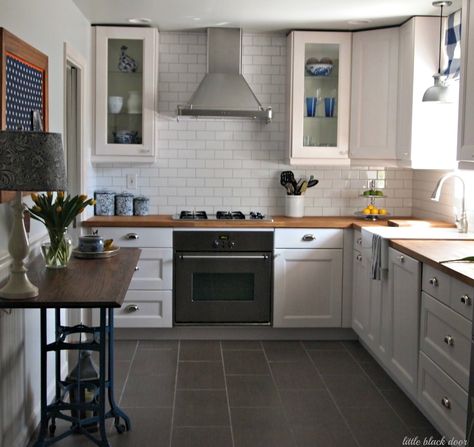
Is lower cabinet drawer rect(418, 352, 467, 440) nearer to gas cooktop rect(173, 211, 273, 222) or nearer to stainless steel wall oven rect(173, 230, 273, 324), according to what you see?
stainless steel wall oven rect(173, 230, 273, 324)

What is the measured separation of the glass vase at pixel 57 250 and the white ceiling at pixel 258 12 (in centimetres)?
208

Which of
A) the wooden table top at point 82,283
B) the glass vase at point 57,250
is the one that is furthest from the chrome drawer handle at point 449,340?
the glass vase at point 57,250

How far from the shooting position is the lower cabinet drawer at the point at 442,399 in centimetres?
326

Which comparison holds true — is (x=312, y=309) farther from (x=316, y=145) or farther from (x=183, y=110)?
(x=183, y=110)

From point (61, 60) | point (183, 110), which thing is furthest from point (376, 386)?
point (61, 60)

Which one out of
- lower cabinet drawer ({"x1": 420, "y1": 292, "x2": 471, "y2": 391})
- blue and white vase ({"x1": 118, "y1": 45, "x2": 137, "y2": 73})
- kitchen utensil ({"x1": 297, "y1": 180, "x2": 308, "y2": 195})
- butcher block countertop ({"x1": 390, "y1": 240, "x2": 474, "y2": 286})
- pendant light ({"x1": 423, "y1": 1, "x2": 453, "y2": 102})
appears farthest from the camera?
kitchen utensil ({"x1": 297, "y1": 180, "x2": 308, "y2": 195})

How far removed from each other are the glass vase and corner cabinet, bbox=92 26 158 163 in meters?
2.29

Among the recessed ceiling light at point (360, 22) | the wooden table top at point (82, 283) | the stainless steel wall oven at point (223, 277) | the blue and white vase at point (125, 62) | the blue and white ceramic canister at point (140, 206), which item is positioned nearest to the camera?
the wooden table top at point (82, 283)

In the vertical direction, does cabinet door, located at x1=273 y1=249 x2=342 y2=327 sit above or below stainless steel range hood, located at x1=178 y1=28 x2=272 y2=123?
below

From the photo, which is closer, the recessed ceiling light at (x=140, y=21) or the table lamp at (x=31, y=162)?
the table lamp at (x=31, y=162)

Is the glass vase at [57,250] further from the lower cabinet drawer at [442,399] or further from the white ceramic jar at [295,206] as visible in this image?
the white ceramic jar at [295,206]

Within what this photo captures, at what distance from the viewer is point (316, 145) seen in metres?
5.75

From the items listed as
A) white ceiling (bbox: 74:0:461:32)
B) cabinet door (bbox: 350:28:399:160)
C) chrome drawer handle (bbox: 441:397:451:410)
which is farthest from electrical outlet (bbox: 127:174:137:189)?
chrome drawer handle (bbox: 441:397:451:410)

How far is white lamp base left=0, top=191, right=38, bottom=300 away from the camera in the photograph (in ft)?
9.20
